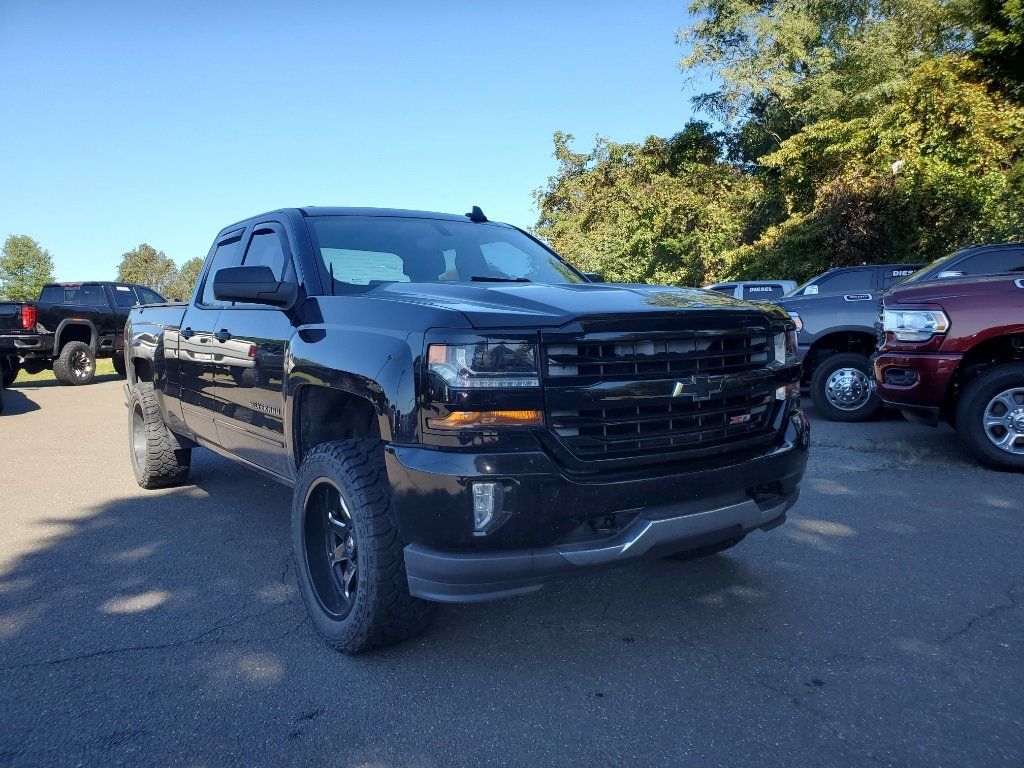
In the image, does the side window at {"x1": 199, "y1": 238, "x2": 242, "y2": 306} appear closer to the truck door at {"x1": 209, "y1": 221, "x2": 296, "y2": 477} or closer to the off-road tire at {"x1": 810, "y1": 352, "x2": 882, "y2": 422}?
the truck door at {"x1": 209, "y1": 221, "x2": 296, "y2": 477}

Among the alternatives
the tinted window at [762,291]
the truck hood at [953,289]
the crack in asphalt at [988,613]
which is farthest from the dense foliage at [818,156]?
the crack in asphalt at [988,613]

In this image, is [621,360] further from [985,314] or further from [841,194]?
[841,194]

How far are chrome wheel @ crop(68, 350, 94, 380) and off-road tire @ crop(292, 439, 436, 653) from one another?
13.7m

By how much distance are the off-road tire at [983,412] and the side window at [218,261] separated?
5.21 m

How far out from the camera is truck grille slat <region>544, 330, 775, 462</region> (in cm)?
262

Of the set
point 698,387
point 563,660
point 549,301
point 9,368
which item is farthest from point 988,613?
point 9,368

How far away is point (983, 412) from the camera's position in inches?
223

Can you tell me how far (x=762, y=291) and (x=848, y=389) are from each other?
7.03 meters

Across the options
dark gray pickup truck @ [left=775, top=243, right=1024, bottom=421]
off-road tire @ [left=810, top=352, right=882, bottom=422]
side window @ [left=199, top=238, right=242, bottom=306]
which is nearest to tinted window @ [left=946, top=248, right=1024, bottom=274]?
dark gray pickup truck @ [left=775, top=243, right=1024, bottom=421]

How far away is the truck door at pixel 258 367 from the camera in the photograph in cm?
365

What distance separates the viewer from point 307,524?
3.29 m

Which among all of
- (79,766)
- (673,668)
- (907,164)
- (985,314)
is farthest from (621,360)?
(907,164)

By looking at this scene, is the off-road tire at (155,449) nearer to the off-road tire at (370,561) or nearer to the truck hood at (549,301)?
the truck hood at (549,301)

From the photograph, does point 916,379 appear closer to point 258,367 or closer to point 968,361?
point 968,361
